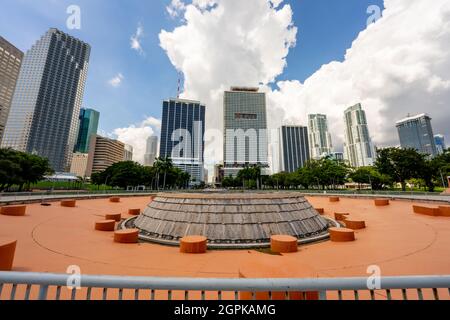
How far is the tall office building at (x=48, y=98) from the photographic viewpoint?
138250mm

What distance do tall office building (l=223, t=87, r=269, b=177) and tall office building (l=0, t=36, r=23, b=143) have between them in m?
137

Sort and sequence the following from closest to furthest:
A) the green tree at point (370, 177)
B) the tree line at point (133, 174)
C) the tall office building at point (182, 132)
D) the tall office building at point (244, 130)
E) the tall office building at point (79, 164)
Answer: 1. the tree line at point (133, 174)
2. the green tree at point (370, 177)
3. the tall office building at point (244, 130)
4. the tall office building at point (182, 132)
5. the tall office building at point (79, 164)

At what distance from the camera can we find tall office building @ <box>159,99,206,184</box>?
583ft

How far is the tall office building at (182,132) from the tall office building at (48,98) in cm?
7166

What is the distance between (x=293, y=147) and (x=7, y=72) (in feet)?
707

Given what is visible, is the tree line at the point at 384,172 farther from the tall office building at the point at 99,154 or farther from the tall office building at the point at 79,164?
the tall office building at the point at 79,164

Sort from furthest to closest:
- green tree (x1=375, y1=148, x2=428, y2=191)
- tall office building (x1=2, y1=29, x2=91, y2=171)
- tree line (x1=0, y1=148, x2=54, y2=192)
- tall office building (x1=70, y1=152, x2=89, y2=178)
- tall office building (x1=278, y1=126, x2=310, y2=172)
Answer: tall office building (x1=278, y1=126, x2=310, y2=172)
tall office building (x1=70, y1=152, x2=89, y2=178)
tall office building (x1=2, y1=29, x2=91, y2=171)
green tree (x1=375, y1=148, x2=428, y2=191)
tree line (x1=0, y1=148, x2=54, y2=192)

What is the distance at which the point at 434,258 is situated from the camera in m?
8.64

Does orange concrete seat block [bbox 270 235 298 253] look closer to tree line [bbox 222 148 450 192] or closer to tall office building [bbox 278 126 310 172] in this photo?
tree line [bbox 222 148 450 192]

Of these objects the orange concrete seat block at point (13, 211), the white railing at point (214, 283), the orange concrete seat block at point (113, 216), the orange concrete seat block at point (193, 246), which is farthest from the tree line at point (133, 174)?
the white railing at point (214, 283)

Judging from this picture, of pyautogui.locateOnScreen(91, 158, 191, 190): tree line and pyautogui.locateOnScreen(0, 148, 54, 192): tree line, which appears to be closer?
pyautogui.locateOnScreen(0, 148, 54, 192): tree line

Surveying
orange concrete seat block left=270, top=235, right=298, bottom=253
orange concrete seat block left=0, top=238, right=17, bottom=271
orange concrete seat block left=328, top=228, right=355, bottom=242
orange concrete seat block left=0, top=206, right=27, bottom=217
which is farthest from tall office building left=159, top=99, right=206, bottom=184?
orange concrete seat block left=0, top=238, right=17, bottom=271

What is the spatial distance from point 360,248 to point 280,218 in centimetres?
434
